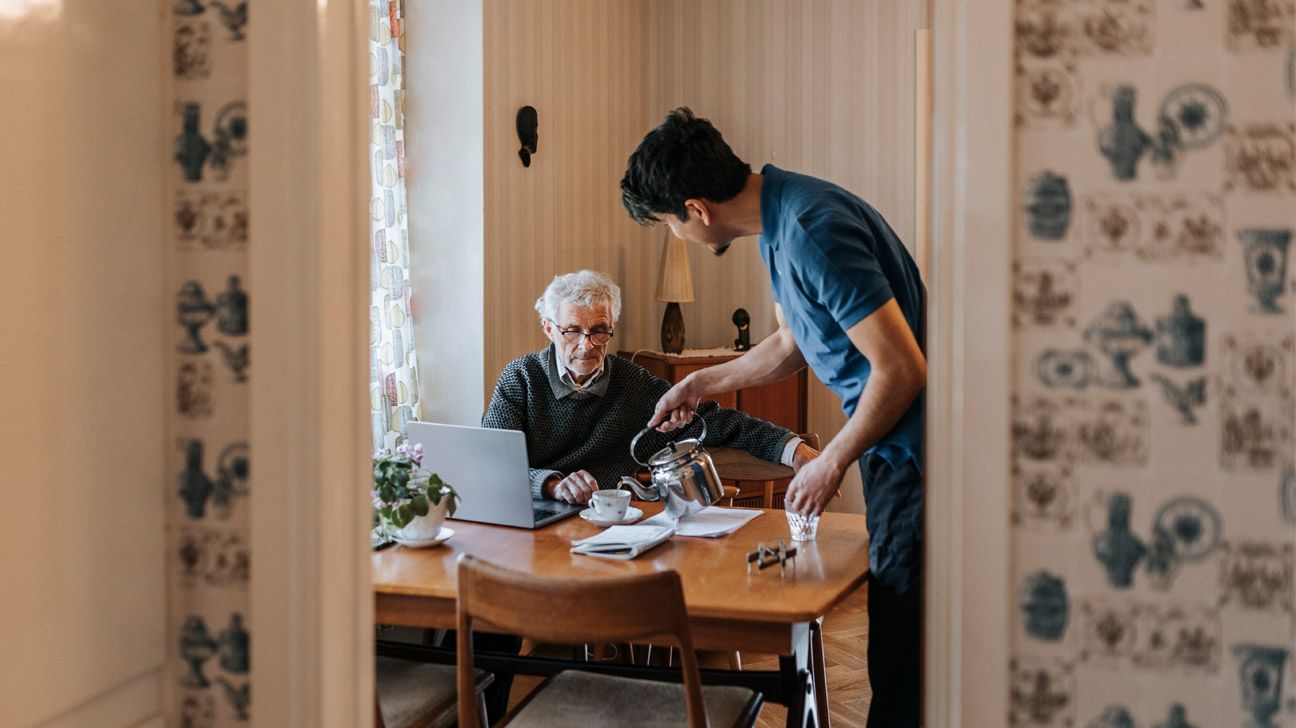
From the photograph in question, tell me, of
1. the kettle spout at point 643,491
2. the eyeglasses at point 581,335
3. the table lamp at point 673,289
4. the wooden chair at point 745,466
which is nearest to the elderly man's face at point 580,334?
the eyeglasses at point 581,335

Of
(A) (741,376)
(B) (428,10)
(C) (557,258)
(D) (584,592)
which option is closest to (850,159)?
(C) (557,258)

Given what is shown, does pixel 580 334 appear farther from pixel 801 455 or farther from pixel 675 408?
pixel 801 455

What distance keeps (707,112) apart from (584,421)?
2.51 meters

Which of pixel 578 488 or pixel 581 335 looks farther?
pixel 581 335

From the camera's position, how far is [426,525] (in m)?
2.30

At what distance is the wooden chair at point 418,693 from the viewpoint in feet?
7.20

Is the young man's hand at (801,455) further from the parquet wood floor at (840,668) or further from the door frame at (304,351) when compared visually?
the door frame at (304,351)

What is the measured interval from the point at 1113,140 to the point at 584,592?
109 centimetres

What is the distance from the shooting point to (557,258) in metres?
4.34

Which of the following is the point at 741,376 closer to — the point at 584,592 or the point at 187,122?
the point at 584,592

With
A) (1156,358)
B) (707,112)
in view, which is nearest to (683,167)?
(1156,358)

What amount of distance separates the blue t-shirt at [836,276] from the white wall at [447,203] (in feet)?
5.78

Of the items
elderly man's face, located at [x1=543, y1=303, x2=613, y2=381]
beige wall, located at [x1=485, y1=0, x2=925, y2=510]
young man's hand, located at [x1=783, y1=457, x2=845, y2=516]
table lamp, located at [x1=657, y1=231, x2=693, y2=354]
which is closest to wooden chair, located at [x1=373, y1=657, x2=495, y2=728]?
young man's hand, located at [x1=783, y1=457, x2=845, y2=516]

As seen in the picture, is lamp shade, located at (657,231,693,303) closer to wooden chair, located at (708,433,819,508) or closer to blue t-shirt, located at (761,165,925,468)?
wooden chair, located at (708,433,819,508)
